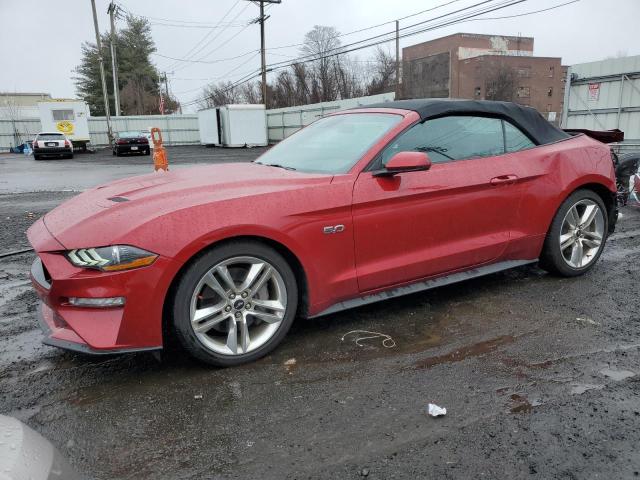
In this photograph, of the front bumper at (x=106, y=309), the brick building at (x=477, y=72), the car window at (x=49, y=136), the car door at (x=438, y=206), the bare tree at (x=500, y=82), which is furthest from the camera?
the brick building at (x=477, y=72)

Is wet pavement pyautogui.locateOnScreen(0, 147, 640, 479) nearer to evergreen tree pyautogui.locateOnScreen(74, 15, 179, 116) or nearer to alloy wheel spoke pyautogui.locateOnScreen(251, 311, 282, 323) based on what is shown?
alloy wheel spoke pyautogui.locateOnScreen(251, 311, 282, 323)

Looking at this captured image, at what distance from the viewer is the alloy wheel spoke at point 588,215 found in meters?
4.41

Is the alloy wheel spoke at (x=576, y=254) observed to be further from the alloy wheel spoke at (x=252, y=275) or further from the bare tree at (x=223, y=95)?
the bare tree at (x=223, y=95)

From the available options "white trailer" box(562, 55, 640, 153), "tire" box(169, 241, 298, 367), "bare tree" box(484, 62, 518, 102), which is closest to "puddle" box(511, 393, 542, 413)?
"tire" box(169, 241, 298, 367)

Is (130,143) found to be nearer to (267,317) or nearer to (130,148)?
(130,148)

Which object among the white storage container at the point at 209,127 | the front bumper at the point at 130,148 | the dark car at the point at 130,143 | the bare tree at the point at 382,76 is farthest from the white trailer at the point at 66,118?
the bare tree at the point at 382,76

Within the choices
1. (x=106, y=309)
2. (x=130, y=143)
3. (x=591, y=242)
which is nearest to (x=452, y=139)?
(x=591, y=242)

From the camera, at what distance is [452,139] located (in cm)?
380

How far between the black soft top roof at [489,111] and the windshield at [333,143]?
22cm

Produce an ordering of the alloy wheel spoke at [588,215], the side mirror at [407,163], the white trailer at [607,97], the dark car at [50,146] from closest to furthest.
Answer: the side mirror at [407,163] → the alloy wheel spoke at [588,215] → the white trailer at [607,97] → the dark car at [50,146]

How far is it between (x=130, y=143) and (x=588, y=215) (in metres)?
28.3

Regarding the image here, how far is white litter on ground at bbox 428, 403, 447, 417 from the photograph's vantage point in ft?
8.14

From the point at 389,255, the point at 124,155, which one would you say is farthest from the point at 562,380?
the point at 124,155

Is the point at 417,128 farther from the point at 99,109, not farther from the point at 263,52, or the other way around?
the point at 99,109
